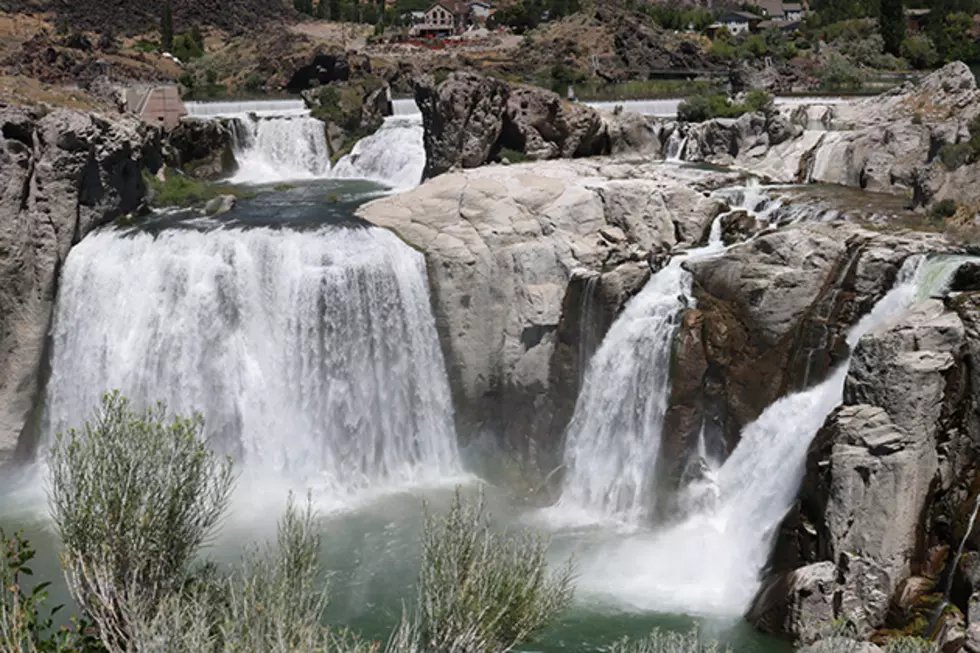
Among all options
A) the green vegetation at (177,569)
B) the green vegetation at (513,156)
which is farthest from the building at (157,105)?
the green vegetation at (177,569)

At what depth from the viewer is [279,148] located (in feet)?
147

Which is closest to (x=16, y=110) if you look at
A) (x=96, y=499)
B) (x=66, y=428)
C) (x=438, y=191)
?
(x=66, y=428)

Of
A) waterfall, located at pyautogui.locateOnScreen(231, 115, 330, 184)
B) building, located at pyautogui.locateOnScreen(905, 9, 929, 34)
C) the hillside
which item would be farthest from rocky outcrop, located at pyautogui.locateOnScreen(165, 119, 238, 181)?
building, located at pyautogui.locateOnScreen(905, 9, 929, 34)

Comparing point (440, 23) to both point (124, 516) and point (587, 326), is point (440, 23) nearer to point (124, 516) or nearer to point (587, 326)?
point (587, 326)

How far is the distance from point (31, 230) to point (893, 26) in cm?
7291

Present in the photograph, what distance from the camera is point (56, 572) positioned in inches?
822

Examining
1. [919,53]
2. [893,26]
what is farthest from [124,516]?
[893,26]

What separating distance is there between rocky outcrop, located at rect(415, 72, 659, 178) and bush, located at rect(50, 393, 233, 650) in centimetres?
2301

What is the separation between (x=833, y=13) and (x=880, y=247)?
3898 inches

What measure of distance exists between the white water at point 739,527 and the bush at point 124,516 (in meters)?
10.3

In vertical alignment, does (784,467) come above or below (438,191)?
below

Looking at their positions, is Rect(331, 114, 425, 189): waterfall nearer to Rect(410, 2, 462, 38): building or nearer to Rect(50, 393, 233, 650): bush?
Rect(50, 393, 233, 650): bush

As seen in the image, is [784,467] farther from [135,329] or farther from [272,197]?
[272,197]

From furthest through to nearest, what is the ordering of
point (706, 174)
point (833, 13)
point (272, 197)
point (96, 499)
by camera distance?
point (833, 13)
point (272, 197)
point (706, 174)
point (96, 499)
